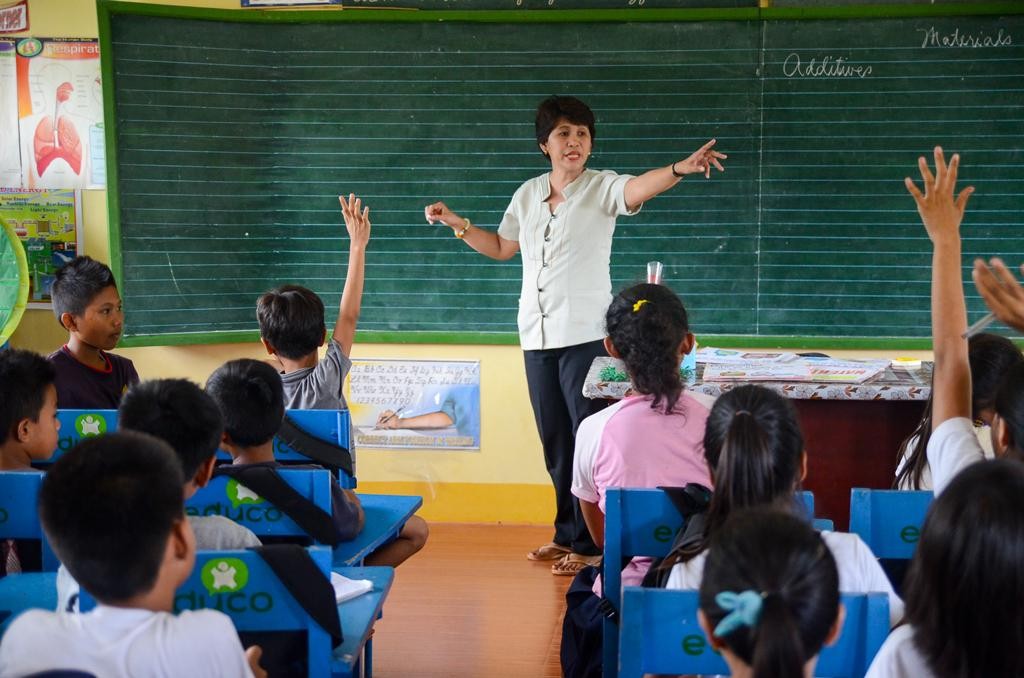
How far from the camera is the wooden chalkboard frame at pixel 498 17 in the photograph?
163 inches

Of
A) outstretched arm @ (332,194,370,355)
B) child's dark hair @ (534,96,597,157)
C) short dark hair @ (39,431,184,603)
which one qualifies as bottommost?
short dark hair @ (39,431,184,603)

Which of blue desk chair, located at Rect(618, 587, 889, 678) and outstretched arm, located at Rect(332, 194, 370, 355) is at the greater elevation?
outstretched arm, located at Rect(332, 194, 370, 355)

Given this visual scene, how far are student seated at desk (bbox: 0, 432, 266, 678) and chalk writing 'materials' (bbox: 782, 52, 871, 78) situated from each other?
333 centimetres

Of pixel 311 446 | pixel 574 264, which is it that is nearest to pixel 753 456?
pixel 311 446

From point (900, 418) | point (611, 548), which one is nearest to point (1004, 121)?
point (900, 418)

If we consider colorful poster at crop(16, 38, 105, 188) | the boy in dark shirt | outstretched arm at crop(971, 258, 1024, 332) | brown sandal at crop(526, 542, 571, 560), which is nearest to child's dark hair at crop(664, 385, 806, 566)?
outstretched arm at crop(971, 258, 1024, 332)

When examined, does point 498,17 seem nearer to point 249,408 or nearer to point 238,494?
point 249,408

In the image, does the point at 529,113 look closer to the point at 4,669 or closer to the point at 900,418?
the point at 900,418

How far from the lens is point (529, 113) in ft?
14.4

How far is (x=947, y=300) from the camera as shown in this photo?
1802 millimetres

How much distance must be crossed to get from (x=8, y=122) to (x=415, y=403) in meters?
2.00

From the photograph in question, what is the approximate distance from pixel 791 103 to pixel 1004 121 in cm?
79

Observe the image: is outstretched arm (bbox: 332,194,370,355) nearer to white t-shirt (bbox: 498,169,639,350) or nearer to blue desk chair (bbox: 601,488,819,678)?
white t-shirt (bbox: 498,169,639,350)

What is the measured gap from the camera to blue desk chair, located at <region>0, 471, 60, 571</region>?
1.95 metres
